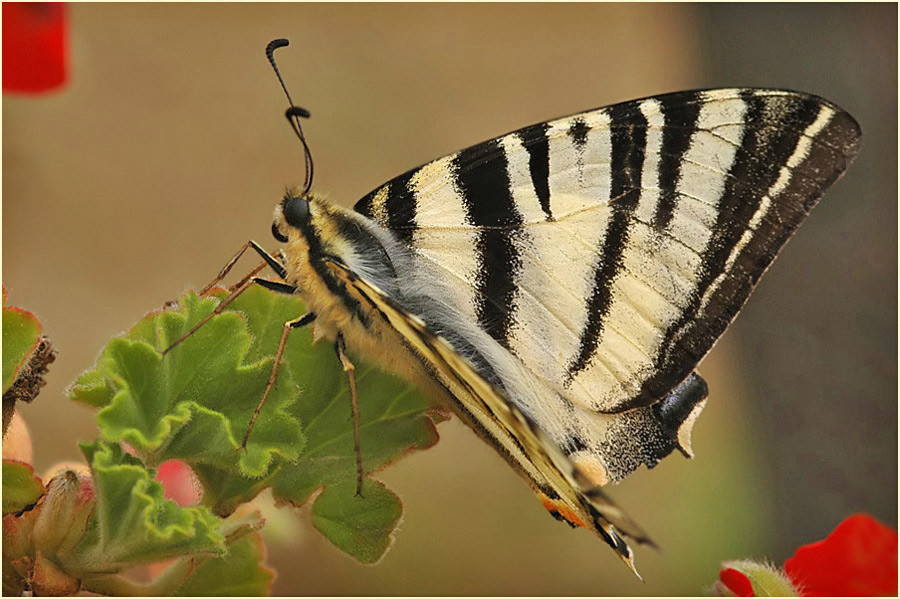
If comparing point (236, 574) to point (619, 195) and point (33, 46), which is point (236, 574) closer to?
point (619, 195)

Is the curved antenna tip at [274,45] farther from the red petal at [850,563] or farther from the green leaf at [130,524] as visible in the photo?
the red petal at [850,563]

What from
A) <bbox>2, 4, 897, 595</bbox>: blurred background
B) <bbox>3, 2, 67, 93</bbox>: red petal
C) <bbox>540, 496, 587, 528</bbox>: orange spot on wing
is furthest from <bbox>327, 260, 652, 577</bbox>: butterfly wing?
<bbox>2, 4, 897, 595</bbox>: blurred background

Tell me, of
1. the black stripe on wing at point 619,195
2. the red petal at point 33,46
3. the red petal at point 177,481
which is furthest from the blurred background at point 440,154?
the black stripe on wing at point 619,195

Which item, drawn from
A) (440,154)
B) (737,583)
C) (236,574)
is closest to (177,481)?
(236,574)

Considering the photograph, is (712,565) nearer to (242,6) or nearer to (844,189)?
(844,189)

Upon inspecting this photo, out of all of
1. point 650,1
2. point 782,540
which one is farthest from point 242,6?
point 782,540

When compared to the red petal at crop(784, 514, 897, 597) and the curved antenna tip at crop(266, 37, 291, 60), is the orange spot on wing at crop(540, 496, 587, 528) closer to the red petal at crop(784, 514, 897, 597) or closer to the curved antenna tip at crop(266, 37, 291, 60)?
the red petal at crop(784, 514, 897, 597)
